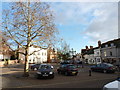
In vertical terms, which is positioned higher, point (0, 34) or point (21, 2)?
point (21, 2)

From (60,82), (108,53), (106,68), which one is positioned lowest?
(60,82)

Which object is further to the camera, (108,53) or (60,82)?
(108,53)

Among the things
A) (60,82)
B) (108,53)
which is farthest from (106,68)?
(108,53)

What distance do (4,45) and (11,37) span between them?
1.27m

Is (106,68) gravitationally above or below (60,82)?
above

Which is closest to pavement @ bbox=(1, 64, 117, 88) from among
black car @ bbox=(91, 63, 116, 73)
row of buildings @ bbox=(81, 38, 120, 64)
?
black car @ bbox=(91, 63, 116, 73)

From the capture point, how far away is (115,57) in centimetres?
4150

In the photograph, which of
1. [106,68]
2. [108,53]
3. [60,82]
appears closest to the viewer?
[60,82]

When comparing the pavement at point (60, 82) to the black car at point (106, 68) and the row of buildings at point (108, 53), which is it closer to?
the black car at point (106, 68)

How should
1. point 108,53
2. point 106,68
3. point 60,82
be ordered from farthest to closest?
point 108,53 → point 106,68 → point 60,82

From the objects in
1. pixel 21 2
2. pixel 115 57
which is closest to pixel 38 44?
pixel 21 2

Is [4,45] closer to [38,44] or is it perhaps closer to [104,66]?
[38,44]

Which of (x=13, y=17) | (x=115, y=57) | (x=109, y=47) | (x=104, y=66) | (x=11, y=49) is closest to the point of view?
(x=13, y=17)

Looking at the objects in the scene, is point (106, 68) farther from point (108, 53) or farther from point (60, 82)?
point (108, 53)
